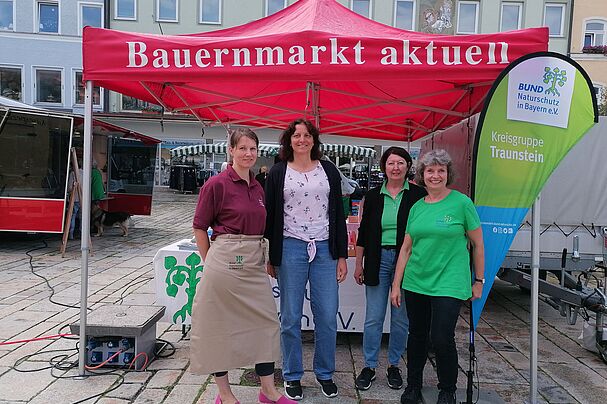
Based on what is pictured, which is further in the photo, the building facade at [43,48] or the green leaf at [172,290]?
the building facade at [43,48]

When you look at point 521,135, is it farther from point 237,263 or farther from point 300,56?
point 237,263

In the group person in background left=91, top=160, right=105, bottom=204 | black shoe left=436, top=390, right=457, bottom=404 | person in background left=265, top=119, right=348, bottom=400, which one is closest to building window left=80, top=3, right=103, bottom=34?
person in background left=91, top=160, right=105, bottom=204

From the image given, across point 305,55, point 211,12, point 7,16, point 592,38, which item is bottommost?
point 305,55

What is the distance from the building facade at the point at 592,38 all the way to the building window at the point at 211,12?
15972mm

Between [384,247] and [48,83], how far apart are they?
21.9 m

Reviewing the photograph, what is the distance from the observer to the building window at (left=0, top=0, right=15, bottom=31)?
A: 2038 cm

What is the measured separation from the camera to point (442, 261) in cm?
282

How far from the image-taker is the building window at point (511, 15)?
21.6 meters

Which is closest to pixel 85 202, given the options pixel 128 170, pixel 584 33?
pixel 128 170

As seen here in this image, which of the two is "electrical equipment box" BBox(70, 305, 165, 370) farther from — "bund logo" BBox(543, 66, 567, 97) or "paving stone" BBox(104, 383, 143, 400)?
"bund logo" BBox(543, 66, 567, 97)

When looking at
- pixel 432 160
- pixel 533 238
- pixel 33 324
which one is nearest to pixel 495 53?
pixel 432 160

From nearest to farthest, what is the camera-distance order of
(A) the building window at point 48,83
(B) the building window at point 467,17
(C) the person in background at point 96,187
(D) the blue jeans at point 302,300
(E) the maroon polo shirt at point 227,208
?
(E) the maroon polo shirt at point 227,208 → (D) the blue jeans at point 302,300 → (C) the person in background at point 96,187 → (A) the building window at point 48,83 → (B) the building window at point 467,17

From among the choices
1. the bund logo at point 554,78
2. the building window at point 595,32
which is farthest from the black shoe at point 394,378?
the building window at point 595,32

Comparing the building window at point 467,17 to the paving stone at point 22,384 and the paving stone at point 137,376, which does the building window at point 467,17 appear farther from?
the paving stone at point 22,384
